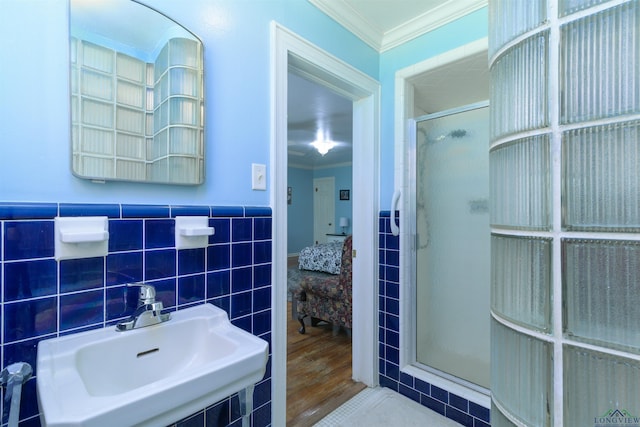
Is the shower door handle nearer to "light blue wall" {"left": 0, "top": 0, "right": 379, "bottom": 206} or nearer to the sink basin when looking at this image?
"light blue wall" {"left": 0, "top": 0, "right": 379, "bottom": 206}

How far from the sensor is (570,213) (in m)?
0.65

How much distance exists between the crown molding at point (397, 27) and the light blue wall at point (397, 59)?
0.03 metres

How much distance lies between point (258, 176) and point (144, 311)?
2.30 feet

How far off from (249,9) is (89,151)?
928 mm

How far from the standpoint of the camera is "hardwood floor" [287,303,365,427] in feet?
5.90

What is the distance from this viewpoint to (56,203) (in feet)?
2.97

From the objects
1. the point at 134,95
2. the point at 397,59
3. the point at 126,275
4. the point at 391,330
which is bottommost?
the point at 391,330

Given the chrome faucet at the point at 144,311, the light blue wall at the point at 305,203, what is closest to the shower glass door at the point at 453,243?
the chrome faucet at the point at 144,311

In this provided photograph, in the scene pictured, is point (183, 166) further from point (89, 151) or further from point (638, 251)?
point (638, 251)

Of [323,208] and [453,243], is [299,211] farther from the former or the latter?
[453,243]

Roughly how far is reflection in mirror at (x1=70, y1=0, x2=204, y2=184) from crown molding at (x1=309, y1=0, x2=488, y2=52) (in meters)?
0.89

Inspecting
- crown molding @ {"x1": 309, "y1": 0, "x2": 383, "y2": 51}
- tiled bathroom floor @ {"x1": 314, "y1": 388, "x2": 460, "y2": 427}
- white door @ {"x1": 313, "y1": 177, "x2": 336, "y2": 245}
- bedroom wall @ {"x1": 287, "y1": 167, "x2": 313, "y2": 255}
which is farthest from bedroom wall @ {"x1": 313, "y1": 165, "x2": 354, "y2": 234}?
tiled bathroom floor @ {"x1": 314, "y1": 388, "x2": 460, "y2": 427}

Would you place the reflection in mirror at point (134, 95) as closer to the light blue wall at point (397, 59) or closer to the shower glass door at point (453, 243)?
the light blue wall at point (397, 59)

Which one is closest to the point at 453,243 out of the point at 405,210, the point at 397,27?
the point at 405,210
